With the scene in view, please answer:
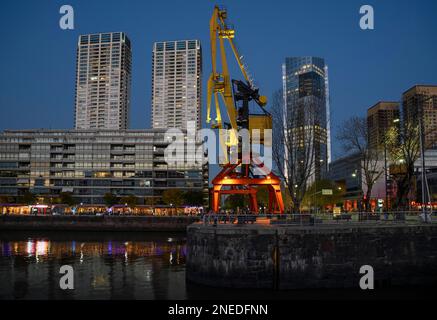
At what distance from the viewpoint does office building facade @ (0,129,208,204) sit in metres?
145

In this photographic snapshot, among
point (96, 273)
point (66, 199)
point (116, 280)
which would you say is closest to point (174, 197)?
point (66, 199)

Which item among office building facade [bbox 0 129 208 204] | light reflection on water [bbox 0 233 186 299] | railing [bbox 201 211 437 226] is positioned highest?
office building facade [bbox 0 129 208 204]

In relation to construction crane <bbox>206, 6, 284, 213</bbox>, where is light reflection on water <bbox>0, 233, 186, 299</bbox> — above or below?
below

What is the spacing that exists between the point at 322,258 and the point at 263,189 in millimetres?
75688

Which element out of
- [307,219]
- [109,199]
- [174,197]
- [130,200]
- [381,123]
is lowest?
[307,219]

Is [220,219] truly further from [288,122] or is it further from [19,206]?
[19,206]

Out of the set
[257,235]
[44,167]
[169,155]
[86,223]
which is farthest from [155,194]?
[257,235]

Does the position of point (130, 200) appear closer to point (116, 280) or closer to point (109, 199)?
point (109, 199)

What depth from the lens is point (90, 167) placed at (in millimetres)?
146625

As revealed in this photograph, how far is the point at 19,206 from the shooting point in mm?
133250

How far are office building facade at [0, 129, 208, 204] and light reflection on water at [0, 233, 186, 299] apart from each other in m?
88.3

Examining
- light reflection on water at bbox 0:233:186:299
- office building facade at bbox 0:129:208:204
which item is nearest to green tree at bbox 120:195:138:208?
office building facade at bbox 0:129:208:204

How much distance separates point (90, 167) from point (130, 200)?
23009mm

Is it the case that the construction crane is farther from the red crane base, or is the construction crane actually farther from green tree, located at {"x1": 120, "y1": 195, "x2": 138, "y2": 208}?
green tree, located at {"x1": 120, "y1": 195, "x2": 138, "y2": 208}
